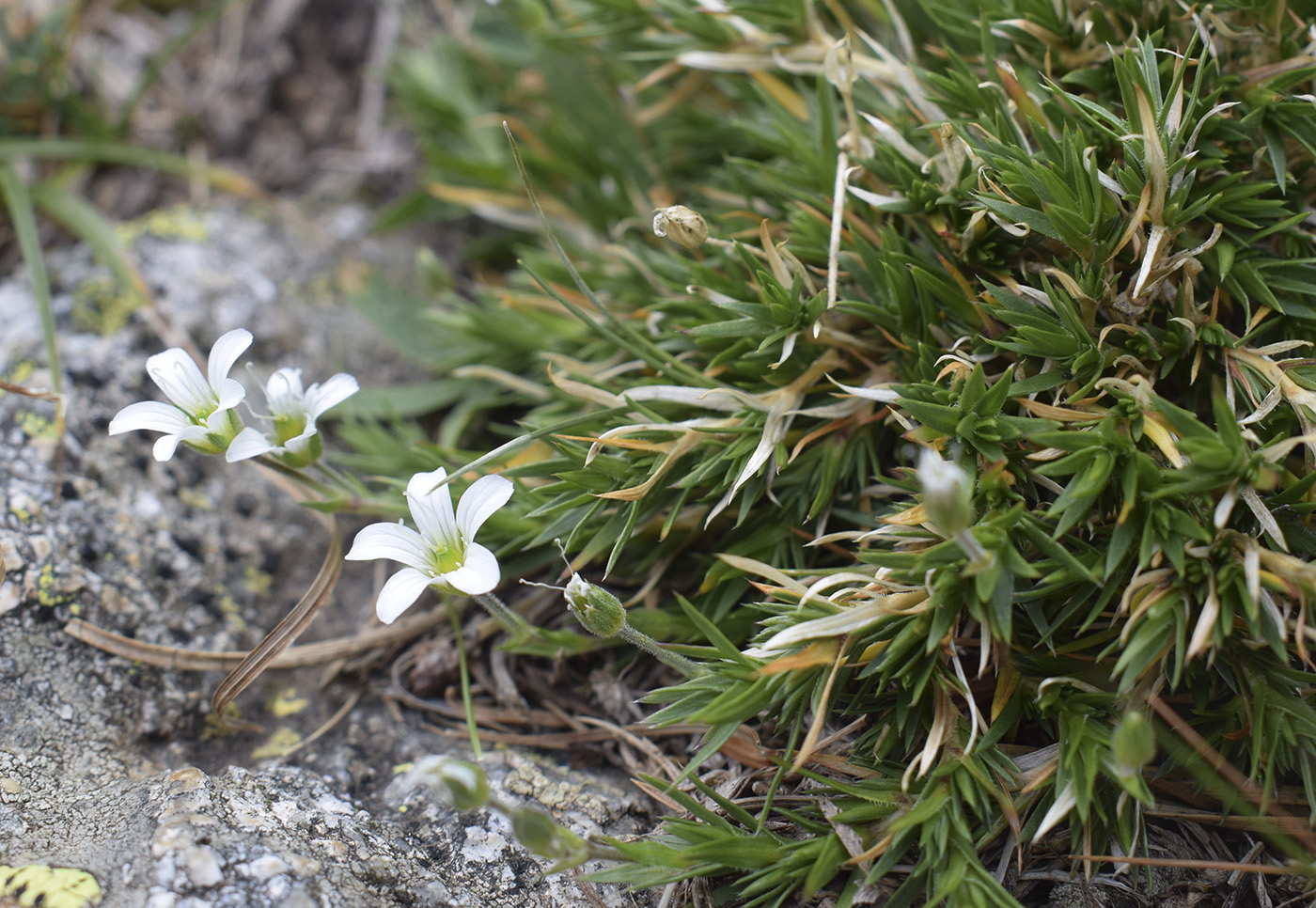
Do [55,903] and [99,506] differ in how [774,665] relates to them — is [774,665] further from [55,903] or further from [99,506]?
[99,506]

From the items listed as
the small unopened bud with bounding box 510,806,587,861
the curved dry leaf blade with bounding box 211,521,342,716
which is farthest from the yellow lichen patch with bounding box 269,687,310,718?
the small unopened bud with bounding box 510,806,587,861

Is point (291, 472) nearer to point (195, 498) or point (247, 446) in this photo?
point (247, 446)

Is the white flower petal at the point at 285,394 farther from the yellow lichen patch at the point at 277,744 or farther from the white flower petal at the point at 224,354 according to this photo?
the yellow lichen patch at the point at 277,744

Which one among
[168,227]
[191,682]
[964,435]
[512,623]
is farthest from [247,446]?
[168,227]

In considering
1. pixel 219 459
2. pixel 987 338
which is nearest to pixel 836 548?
pixel 987 338

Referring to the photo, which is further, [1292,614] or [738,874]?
[738,874]
